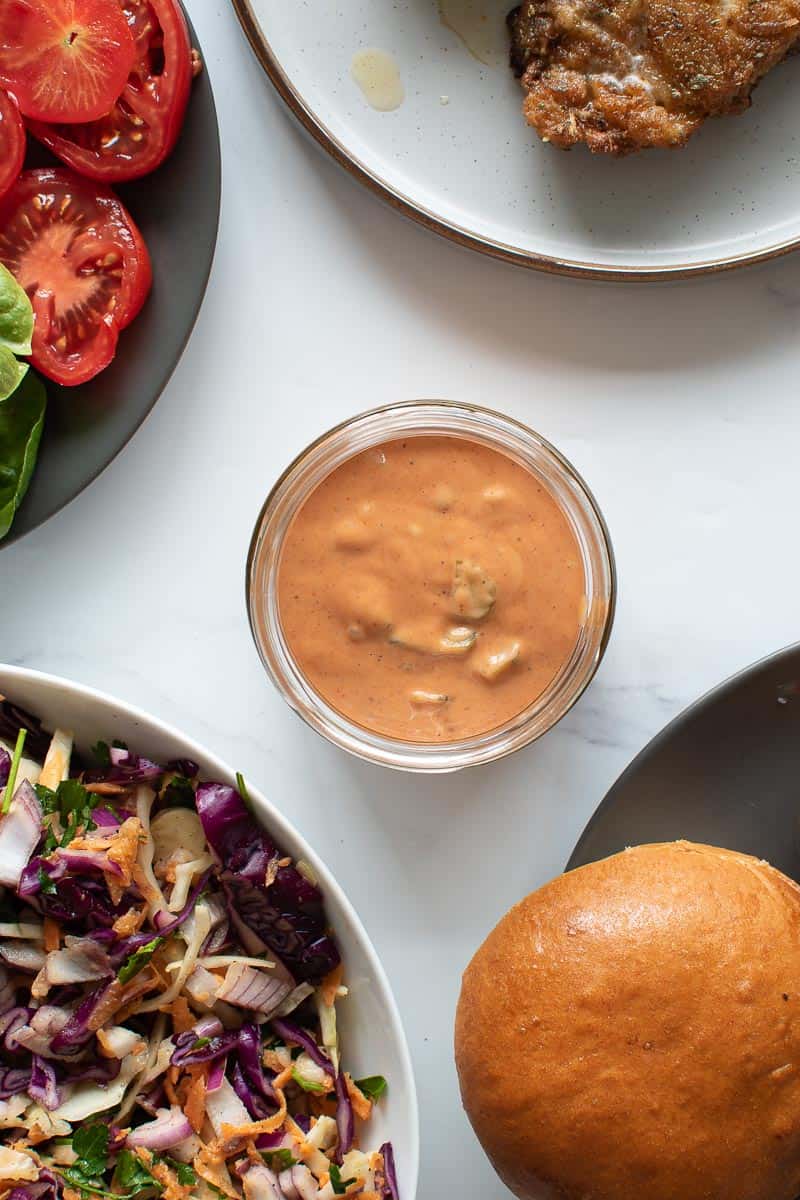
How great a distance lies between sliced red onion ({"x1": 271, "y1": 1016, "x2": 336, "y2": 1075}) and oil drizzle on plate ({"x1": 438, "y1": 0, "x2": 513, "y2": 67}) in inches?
58.8

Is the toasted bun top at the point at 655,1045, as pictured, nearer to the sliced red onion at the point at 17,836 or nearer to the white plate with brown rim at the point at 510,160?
the sliced red onion at the point at 17,836

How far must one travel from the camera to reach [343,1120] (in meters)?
1.84

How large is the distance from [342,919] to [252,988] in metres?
0.17

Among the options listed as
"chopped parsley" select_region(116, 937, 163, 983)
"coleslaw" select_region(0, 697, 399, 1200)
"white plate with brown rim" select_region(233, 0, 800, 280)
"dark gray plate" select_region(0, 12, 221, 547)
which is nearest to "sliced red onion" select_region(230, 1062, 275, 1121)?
"coleslaw" select_region(0, 697, 399, 1200)

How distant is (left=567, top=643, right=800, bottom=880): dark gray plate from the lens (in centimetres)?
190

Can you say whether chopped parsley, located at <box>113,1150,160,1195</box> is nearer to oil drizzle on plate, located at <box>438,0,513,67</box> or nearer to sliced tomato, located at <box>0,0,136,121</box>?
sliced tomato, located at <box>0,0,136,121</box>

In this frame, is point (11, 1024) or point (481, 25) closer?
point (11, 1024)

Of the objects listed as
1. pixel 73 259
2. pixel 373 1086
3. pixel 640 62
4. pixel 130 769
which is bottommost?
pixel 373 1086

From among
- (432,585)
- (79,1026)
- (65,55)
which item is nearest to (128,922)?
(79,1026)

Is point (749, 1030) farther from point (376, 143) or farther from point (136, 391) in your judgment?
point (376, 143)

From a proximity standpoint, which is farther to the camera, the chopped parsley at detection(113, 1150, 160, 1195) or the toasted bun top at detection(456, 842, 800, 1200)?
the chopped parsley at detection(113, 1150, 160, 1195)

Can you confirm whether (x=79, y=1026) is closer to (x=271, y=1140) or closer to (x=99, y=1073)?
(x=99, y=1073)

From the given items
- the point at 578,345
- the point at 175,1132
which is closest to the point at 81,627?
the point at 175,1132

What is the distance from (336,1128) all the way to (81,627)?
2.83ft
